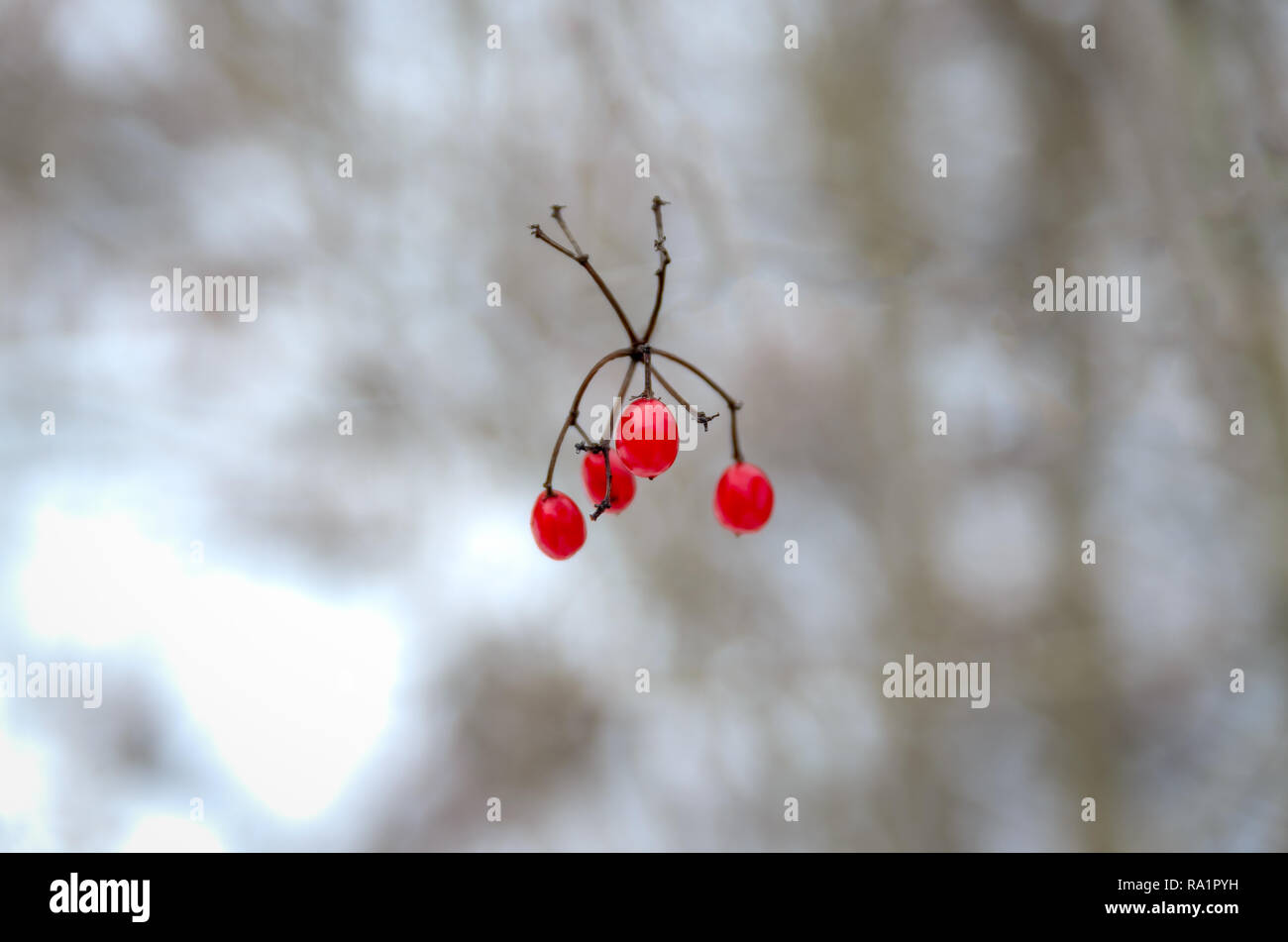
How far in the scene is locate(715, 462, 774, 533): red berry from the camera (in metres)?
1.00

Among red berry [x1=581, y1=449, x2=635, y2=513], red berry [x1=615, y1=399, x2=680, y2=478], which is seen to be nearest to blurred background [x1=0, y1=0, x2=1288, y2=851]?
red berry [x1=581, y1=449, x2=635, y2=513]

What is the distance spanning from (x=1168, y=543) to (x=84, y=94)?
12.1 feet

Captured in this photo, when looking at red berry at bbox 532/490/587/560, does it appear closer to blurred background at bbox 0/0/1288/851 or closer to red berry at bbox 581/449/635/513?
red berry at bbox 581/449/635/513

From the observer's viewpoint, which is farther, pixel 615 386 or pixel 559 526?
pixel 615 386

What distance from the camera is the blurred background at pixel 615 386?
2.21 meters

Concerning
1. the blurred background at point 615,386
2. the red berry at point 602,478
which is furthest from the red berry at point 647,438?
the blurred background at point 615,386

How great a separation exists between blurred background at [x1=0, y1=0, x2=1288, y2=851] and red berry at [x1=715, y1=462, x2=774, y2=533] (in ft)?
4.18

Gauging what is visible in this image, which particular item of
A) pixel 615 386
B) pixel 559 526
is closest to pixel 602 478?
pixel 559 526

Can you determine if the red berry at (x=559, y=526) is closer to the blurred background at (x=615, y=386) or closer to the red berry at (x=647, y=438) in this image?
the red berry at (x=647, y=438)

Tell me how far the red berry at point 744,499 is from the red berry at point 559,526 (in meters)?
0.21

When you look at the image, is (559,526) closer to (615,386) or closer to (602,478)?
(602,478)

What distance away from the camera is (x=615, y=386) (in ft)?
7.69

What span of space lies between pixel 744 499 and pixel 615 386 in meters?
1.40

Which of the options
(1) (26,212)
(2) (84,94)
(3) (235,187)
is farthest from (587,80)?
(1) (26,212)
